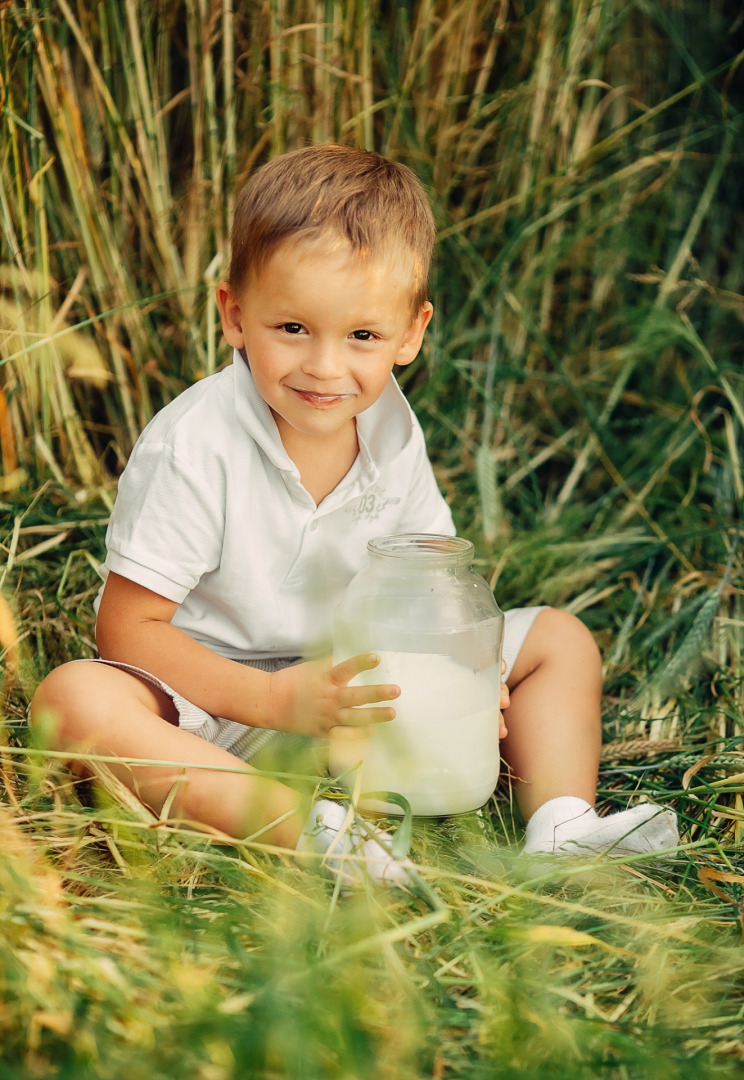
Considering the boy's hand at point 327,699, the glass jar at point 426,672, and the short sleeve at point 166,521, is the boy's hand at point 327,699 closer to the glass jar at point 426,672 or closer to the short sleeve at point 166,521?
the glass jar at point 426,672

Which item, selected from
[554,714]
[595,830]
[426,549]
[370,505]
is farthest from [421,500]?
[595,830]

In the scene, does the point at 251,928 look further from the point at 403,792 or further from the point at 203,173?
the point at 203,173

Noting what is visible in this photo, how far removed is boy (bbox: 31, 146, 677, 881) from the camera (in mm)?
1043

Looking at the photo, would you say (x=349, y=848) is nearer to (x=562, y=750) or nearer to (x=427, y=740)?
(x=427, y=740)

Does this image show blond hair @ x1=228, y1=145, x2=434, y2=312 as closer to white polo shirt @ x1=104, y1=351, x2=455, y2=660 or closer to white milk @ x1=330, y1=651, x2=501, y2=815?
white polo shirt @ x1=104, y1=351, x2=455, y2=660

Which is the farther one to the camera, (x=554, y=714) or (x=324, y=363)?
(x=554, y=714)

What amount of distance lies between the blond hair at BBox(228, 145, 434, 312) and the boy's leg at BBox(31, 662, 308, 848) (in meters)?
0.45

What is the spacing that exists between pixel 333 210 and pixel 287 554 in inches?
15.1

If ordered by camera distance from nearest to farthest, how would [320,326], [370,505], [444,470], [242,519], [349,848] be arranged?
[349,848], [320,326], [242,519], [370,505], [444,470]

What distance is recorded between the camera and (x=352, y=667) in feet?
3.38

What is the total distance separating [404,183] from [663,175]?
1104 millimetres

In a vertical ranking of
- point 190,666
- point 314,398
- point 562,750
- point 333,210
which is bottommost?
point 562,750

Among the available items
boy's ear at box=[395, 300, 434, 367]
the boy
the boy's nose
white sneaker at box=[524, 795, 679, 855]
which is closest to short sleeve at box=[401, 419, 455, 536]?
the boy

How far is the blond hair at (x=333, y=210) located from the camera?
1063mm
